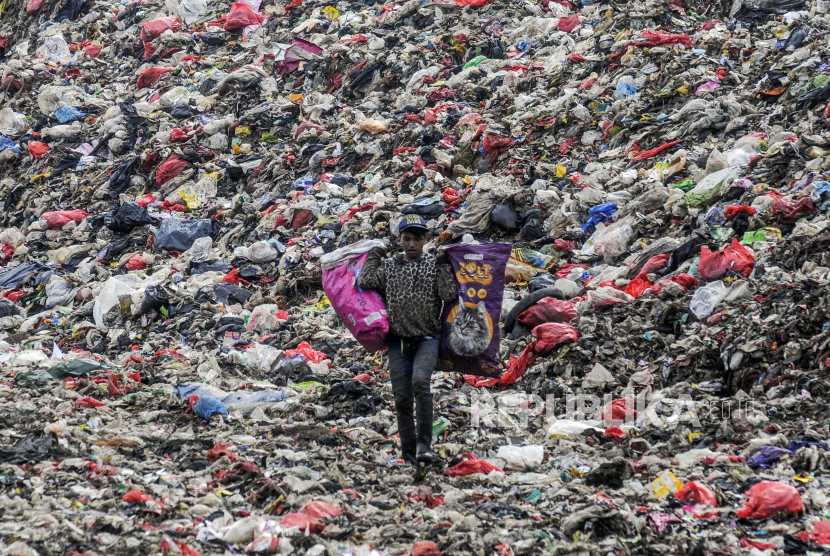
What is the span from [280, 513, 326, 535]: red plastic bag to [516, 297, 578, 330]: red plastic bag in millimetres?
3196

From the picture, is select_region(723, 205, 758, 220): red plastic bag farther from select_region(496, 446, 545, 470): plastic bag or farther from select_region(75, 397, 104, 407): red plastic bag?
select_region(75, 397, 104, 407): red plastic bag

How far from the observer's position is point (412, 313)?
4234 millimetres

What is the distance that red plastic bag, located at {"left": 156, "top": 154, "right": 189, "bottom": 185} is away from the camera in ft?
36.2

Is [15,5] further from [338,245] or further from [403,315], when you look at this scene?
[403,315]

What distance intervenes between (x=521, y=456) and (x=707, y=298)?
2055 millimetres

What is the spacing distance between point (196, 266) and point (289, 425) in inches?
166

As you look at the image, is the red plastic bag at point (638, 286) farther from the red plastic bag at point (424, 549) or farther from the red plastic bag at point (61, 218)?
the red plastic bag at point (61, 218)

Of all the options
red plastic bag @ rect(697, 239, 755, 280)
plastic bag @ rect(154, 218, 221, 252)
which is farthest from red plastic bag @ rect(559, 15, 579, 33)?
red plastic bag @ rect(697, 239, 755, 280)

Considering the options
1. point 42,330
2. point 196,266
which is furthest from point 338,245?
point 42,330

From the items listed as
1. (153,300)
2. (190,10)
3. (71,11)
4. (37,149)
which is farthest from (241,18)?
(153,300)

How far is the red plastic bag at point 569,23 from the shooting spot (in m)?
12.0

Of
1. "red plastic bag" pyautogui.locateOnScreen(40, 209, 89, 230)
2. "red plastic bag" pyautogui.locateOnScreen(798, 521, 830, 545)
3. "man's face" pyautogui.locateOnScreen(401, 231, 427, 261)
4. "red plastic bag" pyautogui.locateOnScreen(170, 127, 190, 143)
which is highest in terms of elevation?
"man's face" pyautogui.locateOnScreen(401, 231, 427, 261)

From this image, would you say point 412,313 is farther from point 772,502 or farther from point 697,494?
point 772,502

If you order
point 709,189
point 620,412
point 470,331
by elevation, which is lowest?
point 620,412
